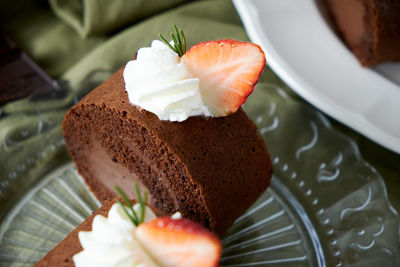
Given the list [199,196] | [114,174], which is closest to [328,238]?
[199,196]

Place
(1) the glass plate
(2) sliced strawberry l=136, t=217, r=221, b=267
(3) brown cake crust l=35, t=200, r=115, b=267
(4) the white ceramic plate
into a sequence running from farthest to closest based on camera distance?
1. (4) the white ceramic plate
2. (1) the glass plate
3. (3) brown cake crust l=35, t=200, r=115, b=267
4. (2) sliced strawberry l=136, t=217, r=221, b=267

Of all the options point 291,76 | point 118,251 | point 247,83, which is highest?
point 247,83

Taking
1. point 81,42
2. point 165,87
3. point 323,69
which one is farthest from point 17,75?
point 323,69

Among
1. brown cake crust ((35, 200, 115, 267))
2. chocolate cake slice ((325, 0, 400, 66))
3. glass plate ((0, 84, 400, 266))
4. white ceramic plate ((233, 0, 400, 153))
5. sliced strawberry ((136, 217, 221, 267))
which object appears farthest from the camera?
chocolate cake slice ((325, 0, 400, 66))

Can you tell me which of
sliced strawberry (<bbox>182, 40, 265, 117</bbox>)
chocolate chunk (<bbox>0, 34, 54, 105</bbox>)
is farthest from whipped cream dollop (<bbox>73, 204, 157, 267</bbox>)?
chocolate chunk (<bbox>0, 34, 54, 105</bbox>)

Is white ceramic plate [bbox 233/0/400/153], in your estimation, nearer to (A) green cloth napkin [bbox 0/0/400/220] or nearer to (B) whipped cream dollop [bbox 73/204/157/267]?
(A) green cloth napkin [bbox 0/0/400/220]

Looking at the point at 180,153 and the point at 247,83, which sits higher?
the point at 247,83

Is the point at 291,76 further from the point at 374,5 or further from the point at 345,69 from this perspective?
the point at 374,5
